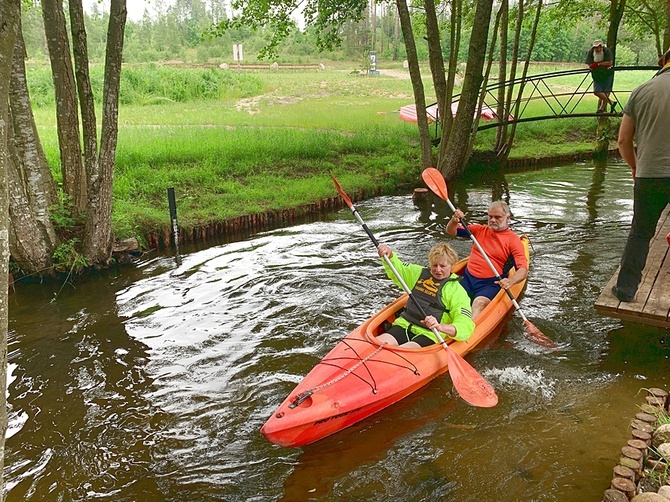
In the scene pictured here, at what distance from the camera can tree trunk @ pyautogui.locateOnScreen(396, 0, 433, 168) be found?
10172mm

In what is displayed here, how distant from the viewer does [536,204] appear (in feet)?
34.5

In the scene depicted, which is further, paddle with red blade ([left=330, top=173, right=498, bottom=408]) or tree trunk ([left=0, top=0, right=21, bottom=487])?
paddle with red blade ([left=330, top=173, right=498, bottom=408])

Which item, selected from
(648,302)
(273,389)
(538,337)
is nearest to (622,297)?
(648,302)

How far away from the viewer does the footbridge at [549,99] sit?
12.5 metres

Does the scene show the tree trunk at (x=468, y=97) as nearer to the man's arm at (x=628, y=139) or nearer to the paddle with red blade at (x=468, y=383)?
the man's arm at (x=628, y=139)

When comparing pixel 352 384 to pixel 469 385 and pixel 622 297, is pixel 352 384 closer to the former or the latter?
pixel 469 385

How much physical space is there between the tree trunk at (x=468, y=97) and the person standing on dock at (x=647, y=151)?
6.03 m

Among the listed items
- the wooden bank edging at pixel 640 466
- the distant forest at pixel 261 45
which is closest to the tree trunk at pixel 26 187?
the wooden bank edging at pixel 640 466

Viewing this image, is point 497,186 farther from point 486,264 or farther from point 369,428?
point 369,428

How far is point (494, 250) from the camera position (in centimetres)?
583

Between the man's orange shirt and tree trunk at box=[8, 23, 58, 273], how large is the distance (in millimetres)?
5115

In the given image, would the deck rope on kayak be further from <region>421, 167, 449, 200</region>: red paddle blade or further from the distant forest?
the distant forest

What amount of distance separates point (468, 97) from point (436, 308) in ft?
22.6

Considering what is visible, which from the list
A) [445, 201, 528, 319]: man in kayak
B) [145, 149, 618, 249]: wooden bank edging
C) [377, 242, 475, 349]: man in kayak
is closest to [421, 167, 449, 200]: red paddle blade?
[445, 201, 528, 319]: man in kayak
